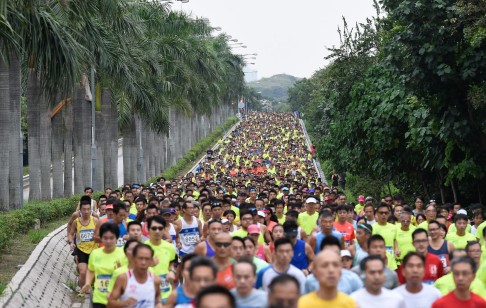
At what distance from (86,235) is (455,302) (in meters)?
8.46

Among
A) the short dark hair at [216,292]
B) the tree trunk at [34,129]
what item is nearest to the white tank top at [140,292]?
the short dark hair at [216,292]

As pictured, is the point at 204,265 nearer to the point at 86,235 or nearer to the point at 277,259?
the point at 277,259

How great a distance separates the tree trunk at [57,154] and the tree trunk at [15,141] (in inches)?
338

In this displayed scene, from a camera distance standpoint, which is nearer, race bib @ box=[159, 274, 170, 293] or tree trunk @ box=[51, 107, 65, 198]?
race bib @ box=[159, 274, 170, 293]

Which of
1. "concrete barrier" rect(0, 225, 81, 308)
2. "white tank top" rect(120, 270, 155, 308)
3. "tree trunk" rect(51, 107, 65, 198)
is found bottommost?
"concrete barrier" rect(0, 225, 81, 308)

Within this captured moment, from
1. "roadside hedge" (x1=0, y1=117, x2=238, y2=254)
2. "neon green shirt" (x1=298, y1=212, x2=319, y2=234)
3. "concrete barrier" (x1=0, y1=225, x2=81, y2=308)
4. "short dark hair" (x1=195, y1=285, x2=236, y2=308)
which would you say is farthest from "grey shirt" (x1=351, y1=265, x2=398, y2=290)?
"roadside hedge" (x1=0, y1=117, x2=238, y2=254)

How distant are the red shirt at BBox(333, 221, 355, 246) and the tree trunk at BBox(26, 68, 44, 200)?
47.6 feet

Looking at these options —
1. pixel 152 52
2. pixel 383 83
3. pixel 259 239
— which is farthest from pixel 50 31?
pixel 152 52

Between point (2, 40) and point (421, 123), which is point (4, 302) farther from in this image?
point (421, 123)

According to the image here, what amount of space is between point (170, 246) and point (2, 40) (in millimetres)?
9062

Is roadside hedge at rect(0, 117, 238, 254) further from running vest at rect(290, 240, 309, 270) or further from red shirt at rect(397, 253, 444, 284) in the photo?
red shirt at rect(397, 253, 444, 284)

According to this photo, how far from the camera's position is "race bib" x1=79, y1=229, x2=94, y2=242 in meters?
15.4

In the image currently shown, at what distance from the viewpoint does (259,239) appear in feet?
45.6

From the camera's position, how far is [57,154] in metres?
32.1
